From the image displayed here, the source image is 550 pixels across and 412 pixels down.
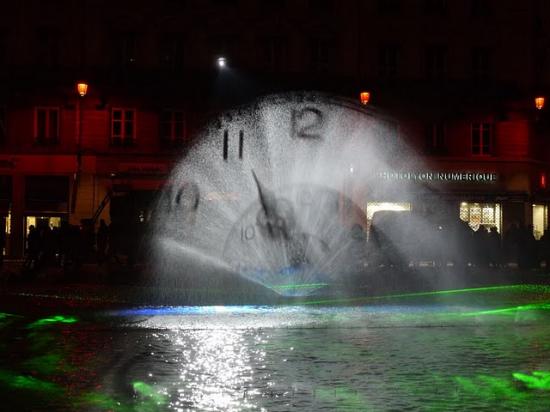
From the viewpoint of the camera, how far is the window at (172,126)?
4647 centimetres

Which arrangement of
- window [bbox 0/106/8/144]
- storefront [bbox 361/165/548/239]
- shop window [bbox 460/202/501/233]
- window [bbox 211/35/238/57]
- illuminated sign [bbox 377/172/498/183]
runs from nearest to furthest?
window [bbox 0/106/8/144], window [bbox 211/35/238/57], storefront [bbox 361/165/548/239], shop window [bbox 460/202/501/233], illuminated sign [bbox 377/172/498/183]

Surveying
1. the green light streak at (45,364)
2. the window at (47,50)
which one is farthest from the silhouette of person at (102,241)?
the green light streak at (45,364)

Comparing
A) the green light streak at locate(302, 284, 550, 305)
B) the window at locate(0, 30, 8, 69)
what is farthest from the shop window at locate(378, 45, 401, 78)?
the green light streak at locate(302, 284, 550, 305)

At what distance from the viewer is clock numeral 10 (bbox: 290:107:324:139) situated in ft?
109

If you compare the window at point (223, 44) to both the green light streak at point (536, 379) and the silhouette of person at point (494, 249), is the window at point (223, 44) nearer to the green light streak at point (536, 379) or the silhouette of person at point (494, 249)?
the silhouette of person at point (494, 249)

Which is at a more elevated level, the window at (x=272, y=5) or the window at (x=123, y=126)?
the window at (x=272, y=5)

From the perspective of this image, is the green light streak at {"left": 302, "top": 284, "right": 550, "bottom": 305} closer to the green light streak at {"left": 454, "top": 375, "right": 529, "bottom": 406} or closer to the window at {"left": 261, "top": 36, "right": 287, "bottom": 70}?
the green light streak at {"left": 454, "top": 375, "right": 529, "bottom": 406}

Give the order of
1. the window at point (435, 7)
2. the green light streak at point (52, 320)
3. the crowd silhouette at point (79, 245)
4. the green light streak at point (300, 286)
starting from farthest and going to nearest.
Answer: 1. the window at point (435, 7)
2. the crowd silhouette at point (79, 245)
3. the green light streak at point (300, 286)
4. the green light streak at point (52, 320)

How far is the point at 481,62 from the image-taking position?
159ft

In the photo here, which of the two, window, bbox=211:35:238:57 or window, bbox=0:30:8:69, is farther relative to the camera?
window, bbox=211:35:238:57

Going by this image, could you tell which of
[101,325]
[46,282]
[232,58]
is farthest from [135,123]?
[101,325]

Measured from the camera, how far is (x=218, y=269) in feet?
84.1

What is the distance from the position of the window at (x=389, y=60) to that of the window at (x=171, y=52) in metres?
9.69

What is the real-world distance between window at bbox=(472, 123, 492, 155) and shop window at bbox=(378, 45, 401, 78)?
4914 mm
